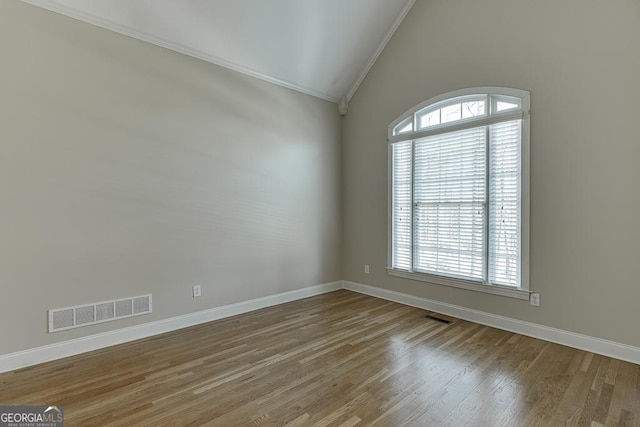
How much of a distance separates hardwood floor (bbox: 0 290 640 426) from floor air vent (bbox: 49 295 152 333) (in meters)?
0.28

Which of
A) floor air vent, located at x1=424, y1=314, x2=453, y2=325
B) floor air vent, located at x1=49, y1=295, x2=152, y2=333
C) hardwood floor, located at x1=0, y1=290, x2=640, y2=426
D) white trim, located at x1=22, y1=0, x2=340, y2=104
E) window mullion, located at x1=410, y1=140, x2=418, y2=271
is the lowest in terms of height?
hardwood floor, located at x1=0, y1=290, x2=640, y2=426

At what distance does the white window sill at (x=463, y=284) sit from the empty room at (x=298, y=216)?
0.07ft

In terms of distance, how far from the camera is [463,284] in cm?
373

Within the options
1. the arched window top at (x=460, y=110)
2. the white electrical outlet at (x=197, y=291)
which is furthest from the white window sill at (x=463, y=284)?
the white electrical outlet at (x=197, y=291)

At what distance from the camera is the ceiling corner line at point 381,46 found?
4151 millimetres

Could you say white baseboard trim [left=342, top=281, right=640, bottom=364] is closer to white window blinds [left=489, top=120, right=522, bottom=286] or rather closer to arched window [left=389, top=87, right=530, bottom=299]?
arched window [left=389, top=87, right=530, bottom=299]

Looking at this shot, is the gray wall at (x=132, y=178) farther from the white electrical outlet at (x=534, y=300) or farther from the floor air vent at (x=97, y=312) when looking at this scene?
the white electrical outlet at (x=534, y=300)

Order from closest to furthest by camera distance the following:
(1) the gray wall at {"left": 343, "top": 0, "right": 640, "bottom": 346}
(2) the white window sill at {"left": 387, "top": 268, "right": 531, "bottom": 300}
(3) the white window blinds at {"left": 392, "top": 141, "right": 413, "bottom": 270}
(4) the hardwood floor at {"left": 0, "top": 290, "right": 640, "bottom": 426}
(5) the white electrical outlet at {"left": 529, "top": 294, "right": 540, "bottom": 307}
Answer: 1. (4) the hardwood floor at {"left": 0, "top": 290, "right": 640, "bottom": 426}
2. (1) the gray wall at {"left": 343, "top": 0, "right": 640, "bottom": 346}
3. (5) the white electrical outlet at {"left": 529, "top": 294, "right": 540, "bottom": 307}
4. (2) the white window sill at {"left": 387, "top": 268, "right": 531, "bottom": 300}
5. (3) the white window blinds at {"left": 392, "top": 141, "right": 413, "bottom": 270}

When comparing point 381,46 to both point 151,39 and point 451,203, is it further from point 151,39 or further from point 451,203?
point 151,39

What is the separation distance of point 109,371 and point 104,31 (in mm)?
2978

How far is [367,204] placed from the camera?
4.80 meters

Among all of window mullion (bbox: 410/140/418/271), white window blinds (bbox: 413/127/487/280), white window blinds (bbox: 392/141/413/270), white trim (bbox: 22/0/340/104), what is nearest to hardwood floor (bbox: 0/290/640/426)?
white window blinds (bbox: 413/127/487/280)

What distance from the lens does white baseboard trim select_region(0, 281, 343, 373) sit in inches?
102

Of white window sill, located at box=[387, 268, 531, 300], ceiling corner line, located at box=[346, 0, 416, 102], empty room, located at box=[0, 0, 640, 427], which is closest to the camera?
empty room, located at box=[0, 0, 640, 427]
